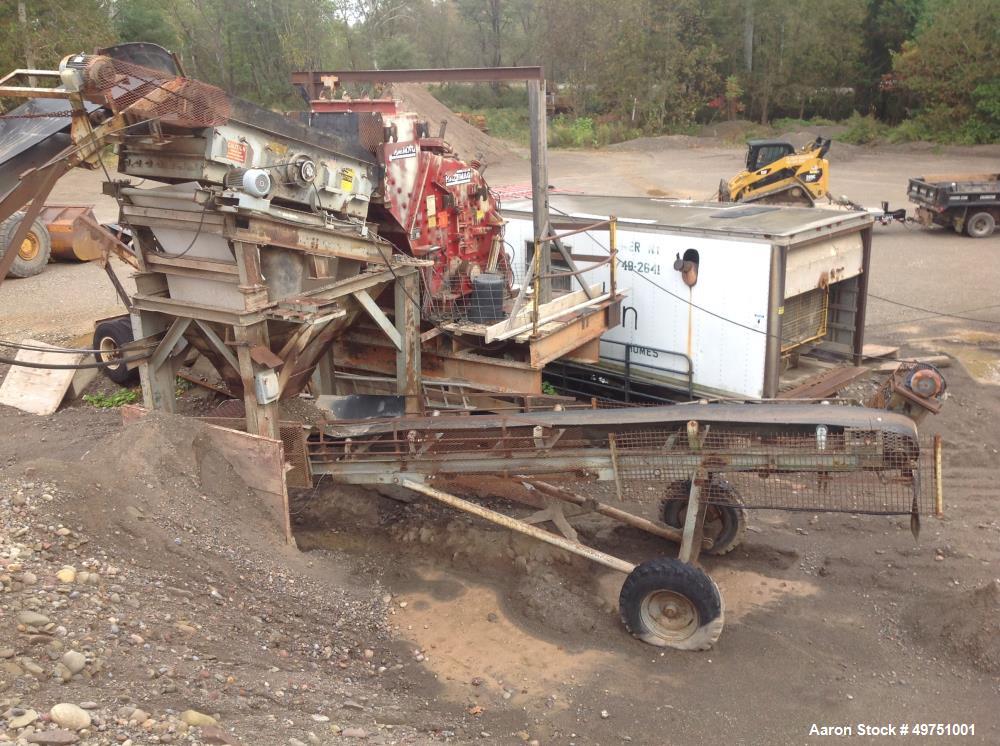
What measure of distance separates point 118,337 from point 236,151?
550 cm

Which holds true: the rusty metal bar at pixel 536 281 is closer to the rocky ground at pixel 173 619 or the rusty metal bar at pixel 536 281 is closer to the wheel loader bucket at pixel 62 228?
the rocky ground at pixel 173 619

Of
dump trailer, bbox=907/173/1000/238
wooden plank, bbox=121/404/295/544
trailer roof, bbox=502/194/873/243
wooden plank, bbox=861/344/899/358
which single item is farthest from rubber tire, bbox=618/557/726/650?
dump trailer, bbox=907/173/1000/238

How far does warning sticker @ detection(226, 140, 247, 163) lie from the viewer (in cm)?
699

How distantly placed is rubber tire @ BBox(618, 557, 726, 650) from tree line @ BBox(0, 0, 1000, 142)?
3847 cm

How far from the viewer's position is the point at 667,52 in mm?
45375

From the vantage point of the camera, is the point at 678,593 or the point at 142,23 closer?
the point at 678,593

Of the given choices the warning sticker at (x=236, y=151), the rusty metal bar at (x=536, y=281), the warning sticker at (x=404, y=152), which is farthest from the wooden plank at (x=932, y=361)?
the warning sticker at (x=236, y=151)

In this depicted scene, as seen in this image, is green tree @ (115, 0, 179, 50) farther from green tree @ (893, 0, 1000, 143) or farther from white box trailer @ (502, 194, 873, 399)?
white box trailer @ (502, 194, 873, 399)

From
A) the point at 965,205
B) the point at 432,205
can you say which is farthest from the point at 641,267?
the point at 965,205

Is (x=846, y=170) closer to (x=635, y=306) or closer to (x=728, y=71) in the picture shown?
(x=728, y=71)

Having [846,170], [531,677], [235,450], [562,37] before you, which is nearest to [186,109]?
[235,450]

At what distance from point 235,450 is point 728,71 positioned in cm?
4654

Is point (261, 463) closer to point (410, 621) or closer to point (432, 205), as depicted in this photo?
point (410, 621)

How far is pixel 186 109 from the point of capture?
6.60 m
